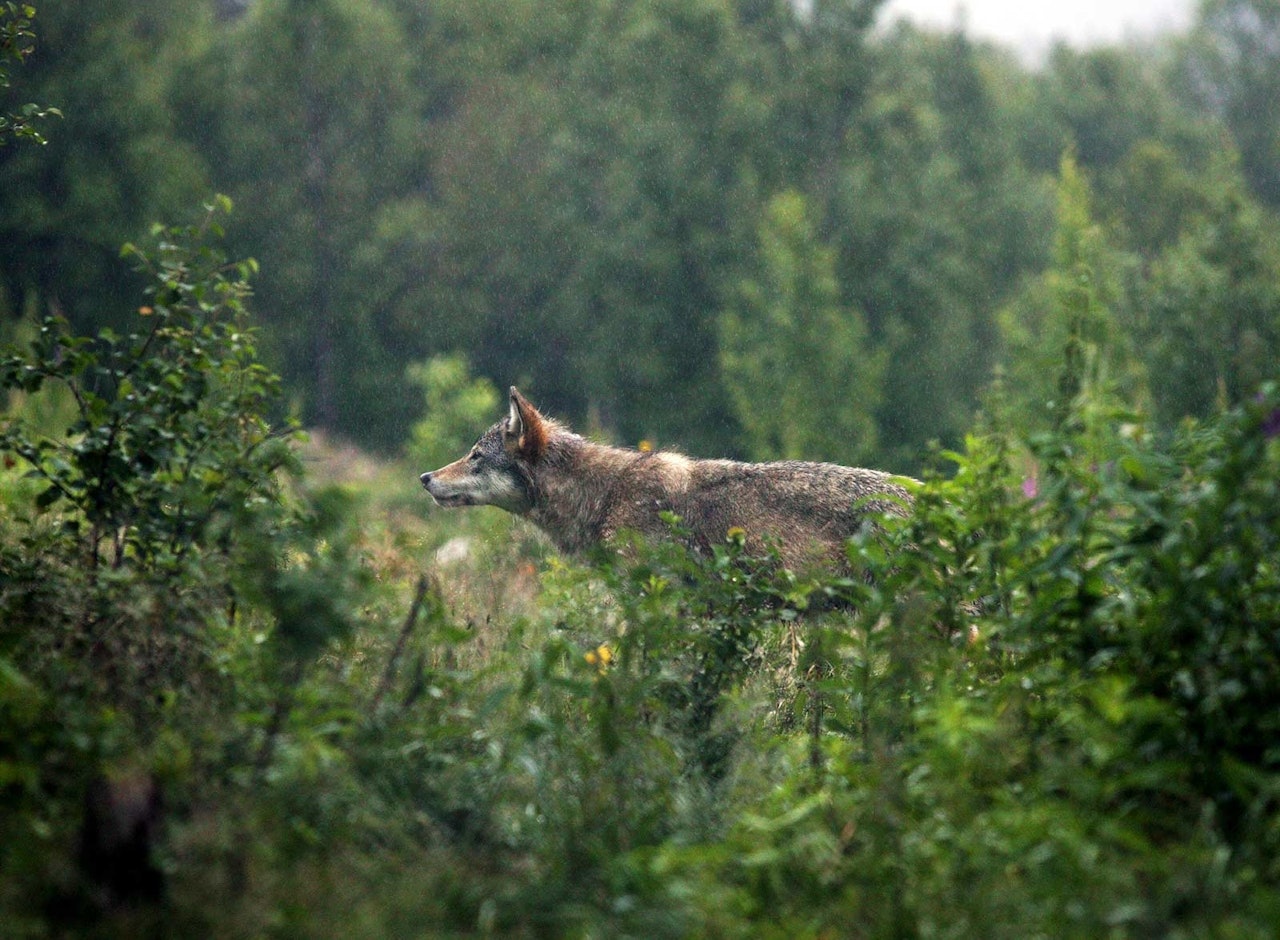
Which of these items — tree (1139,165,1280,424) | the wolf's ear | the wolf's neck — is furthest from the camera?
tree (1139,165,1280,424)

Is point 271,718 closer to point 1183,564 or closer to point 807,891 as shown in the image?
point 807,891

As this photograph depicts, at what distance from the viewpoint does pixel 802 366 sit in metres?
28.5

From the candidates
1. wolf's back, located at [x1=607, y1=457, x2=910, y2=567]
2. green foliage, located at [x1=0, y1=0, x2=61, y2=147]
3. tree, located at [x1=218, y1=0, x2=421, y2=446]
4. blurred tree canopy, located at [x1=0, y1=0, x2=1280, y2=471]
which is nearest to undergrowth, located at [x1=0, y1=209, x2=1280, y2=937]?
green foliage, located at [x1=0, y1=0, x2=61, y2=147]

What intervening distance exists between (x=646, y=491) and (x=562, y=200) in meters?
29.7

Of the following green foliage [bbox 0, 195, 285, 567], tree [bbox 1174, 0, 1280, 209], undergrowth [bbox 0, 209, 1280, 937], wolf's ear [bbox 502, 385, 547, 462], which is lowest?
undergrowth [bbox 0, 209, 1280, 937]

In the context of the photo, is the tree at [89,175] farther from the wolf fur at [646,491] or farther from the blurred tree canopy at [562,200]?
the wolf fur at [646,491]

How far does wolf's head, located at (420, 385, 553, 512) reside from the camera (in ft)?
31.0

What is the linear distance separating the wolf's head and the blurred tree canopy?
19.0 metres

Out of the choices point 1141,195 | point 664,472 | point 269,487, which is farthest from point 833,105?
point 269,487

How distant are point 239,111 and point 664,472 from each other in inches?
1207

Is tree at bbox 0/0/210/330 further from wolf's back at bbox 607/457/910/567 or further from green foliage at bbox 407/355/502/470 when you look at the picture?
wolf's back at bbox 607/457/910/567

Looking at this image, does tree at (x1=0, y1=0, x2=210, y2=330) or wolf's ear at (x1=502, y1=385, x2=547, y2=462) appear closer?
wolf's ear at (x1=502, y1=385, x2=547, y2=462)

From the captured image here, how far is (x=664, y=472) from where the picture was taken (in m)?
9.02

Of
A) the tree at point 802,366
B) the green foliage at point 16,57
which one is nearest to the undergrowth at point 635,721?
the green foliage at point 16,57
